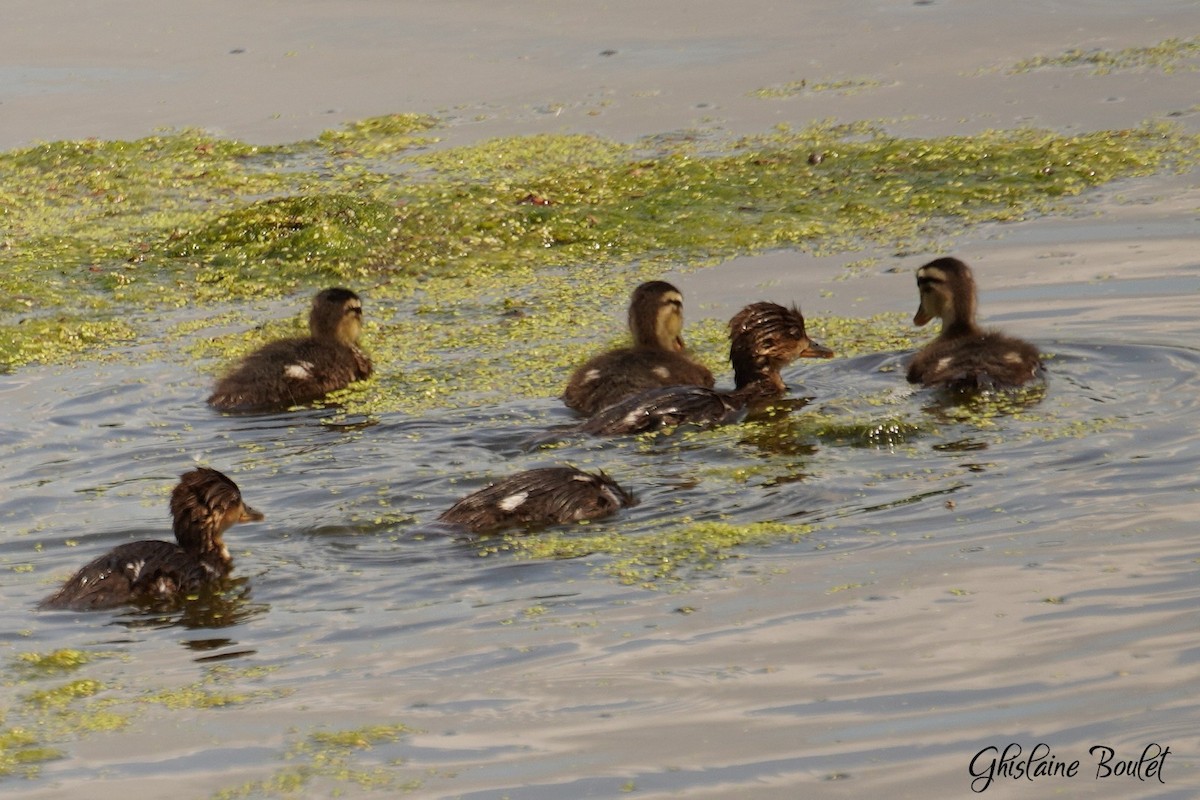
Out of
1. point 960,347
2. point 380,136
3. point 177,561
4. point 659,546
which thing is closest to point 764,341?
point 960,347

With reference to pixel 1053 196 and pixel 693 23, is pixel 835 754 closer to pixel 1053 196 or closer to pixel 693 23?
pixel 1053 196

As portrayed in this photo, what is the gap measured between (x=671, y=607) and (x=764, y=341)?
11.0ft

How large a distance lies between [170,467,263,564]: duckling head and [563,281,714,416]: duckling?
228cm

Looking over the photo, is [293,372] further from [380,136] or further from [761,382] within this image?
[380,136]

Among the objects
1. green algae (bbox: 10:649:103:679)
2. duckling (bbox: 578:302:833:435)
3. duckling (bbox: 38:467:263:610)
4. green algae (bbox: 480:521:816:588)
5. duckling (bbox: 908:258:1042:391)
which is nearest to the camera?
green algae (bbox: 10:649:103:679)

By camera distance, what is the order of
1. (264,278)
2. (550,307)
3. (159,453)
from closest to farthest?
(159,453) < (550,307) < (264,278)

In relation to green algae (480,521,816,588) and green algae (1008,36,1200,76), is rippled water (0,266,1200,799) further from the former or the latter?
green algae (1008,36,1200,76)

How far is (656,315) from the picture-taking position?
32.1 ft

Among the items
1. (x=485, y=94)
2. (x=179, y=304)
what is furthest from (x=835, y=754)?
(x=485, y=94)

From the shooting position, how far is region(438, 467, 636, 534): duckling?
7324mm

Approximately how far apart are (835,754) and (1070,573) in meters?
1.62

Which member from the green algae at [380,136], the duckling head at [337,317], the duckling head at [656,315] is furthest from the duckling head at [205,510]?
the green algae at [380,136]

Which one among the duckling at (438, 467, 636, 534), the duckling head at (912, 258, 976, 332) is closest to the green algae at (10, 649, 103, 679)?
the duckling at (438, 467, 636, 534)

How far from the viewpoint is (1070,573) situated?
6277mm
